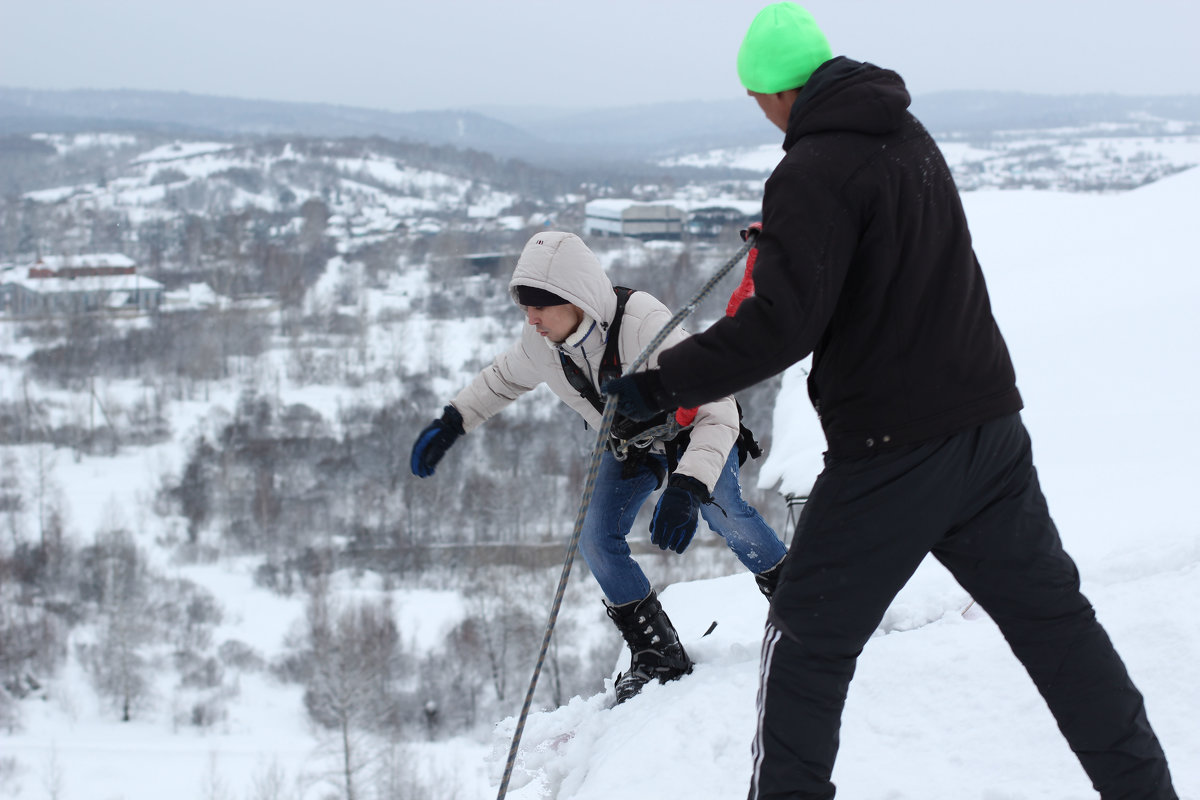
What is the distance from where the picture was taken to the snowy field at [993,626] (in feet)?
7.94

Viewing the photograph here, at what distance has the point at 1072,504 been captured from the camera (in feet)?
16.4

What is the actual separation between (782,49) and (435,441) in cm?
165

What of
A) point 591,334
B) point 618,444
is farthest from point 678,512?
point 591,334

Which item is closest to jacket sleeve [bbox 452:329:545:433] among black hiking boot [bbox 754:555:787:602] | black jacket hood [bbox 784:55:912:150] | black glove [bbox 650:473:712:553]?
black glove [bbox 650:473:712:553]

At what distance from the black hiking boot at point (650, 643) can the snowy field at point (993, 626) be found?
0.27 ft

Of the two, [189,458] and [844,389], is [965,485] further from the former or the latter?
[189,458]

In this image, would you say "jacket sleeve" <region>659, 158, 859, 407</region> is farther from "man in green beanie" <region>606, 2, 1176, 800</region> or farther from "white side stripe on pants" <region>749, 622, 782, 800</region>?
"white side stripe on pants" <region>749, 622, 782, 800</region>

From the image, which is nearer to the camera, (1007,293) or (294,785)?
(1007,293)

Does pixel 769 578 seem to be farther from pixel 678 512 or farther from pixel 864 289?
pixel 864 289

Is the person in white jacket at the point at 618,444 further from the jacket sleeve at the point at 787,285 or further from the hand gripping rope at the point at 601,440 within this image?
the jacket sleeve at the point at 787,285

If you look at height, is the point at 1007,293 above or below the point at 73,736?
above

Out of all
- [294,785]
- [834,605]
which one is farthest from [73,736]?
[834,605]

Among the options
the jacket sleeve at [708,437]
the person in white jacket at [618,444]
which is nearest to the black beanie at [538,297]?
the person in white jacket at [618,444]

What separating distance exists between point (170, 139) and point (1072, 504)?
498 ft
